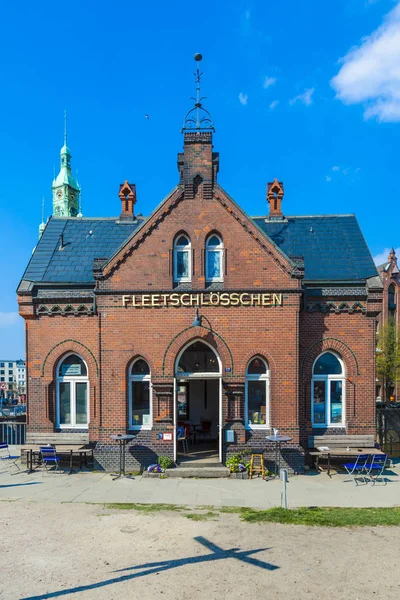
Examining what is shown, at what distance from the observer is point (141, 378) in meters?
14.2

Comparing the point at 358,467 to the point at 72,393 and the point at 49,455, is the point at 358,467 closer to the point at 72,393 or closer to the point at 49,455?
the point at 49,455

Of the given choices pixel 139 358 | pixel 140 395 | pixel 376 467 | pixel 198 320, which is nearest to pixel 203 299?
pixel 198 320

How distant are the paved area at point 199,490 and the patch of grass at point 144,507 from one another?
0.90ft

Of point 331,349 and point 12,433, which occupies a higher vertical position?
point 331,349

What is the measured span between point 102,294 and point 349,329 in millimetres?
8402

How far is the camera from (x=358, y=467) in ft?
43.5

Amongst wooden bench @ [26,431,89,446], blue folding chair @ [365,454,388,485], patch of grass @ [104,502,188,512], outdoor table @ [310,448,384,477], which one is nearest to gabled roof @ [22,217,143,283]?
wooden bench @ [26,431,89,446]

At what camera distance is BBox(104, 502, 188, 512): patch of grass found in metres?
10.4

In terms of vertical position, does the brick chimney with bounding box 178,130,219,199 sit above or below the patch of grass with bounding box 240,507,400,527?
above

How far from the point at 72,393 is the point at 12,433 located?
3992mm

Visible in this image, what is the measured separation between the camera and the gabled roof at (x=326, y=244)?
50.1 feet

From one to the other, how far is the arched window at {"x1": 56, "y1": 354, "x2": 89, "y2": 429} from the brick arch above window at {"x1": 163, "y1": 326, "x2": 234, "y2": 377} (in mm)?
3247

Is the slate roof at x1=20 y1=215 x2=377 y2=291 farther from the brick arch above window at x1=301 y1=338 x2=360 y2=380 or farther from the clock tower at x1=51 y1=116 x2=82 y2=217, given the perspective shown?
the clock tower at x1=51 y1=116 x2=82 y2=217

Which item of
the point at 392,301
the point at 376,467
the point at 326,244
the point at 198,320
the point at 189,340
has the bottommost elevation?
the point at 376,467
